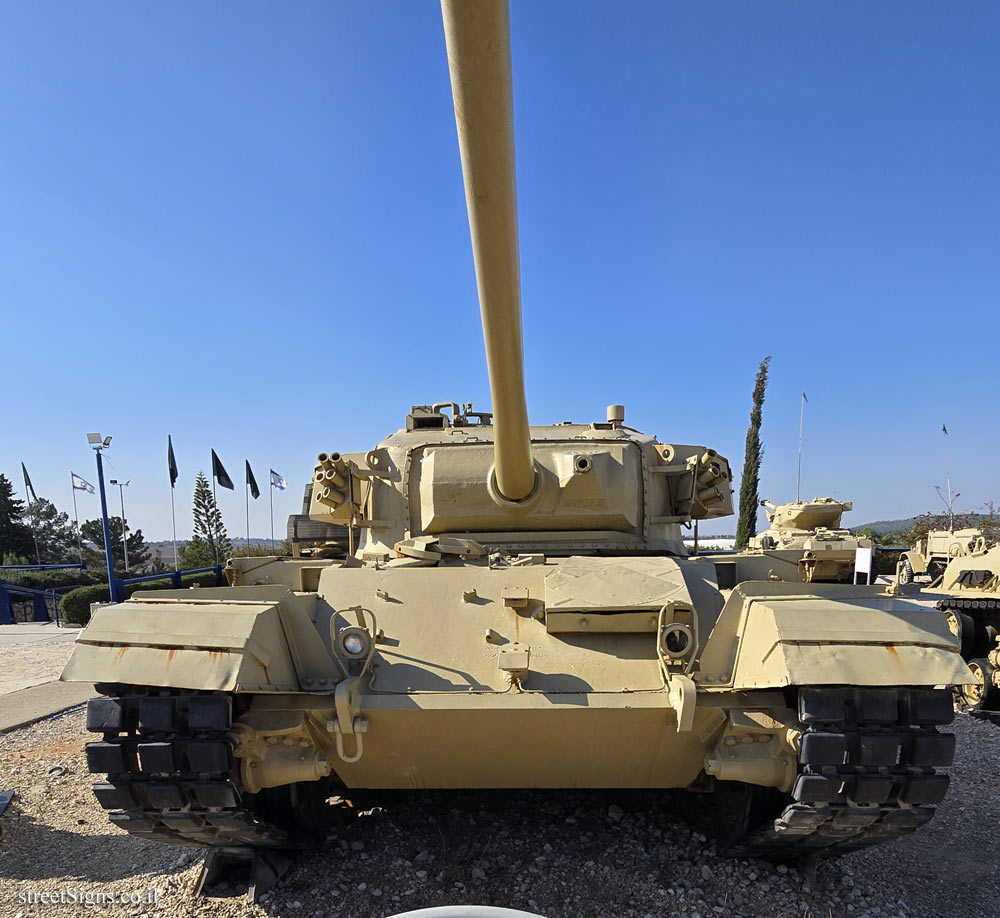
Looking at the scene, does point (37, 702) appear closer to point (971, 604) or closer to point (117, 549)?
point (971, 604)

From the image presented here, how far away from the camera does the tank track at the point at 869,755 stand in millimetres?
3396

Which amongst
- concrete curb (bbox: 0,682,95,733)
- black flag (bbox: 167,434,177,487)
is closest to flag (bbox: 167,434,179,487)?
black flag (bbox: 167,434,177,487)

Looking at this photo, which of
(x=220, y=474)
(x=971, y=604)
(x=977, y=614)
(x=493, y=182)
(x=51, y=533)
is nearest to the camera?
(x=493, y=182)

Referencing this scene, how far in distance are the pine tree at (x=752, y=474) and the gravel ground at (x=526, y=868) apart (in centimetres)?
2962

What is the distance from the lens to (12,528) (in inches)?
1592

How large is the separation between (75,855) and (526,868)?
325 centimetres

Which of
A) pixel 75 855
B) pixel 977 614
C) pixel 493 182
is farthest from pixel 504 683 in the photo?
pixel 977 614

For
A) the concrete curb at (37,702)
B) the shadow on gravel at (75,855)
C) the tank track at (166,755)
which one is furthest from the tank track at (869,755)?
the concrete curb at (37,702)

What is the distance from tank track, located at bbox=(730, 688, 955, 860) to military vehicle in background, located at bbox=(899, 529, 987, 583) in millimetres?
11211

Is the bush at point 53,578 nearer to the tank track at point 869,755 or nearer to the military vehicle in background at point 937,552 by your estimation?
the military vehicle in background at point 937,552

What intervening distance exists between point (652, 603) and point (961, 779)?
186 inches

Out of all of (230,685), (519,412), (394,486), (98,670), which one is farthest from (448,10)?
(394,486)

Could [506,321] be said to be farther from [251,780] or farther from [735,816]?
[735,816]

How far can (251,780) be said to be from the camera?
383cm
